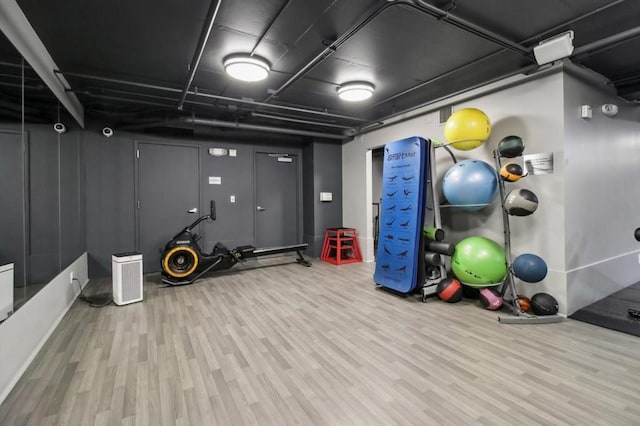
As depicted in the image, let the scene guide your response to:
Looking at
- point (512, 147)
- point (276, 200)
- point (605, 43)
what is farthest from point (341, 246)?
point (605, 43)

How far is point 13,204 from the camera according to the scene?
2258 mm

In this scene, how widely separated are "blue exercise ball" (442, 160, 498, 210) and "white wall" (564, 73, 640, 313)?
714 mm

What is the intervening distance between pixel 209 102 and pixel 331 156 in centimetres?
291

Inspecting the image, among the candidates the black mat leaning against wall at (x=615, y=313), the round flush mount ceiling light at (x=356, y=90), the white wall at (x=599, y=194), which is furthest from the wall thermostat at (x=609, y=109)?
the round flush mount ceiling light at (x=356, y=90)

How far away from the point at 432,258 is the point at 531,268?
1063mm

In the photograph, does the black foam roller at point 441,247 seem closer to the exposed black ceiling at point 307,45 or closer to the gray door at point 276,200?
the exposed black ceiling at point 307,45

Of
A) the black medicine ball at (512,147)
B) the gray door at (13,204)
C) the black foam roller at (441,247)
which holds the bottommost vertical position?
the black foam roller at (441,247)

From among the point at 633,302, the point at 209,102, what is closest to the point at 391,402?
the point at 633,302

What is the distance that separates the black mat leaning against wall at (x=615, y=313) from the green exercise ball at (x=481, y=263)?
2.64ft

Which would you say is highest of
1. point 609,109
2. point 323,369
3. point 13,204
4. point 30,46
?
point 30,46

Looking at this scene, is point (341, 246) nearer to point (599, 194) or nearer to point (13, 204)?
point (599, 194)

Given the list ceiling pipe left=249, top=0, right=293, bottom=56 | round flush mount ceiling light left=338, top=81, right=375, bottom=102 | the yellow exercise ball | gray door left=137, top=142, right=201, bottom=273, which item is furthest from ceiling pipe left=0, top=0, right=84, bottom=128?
the yellow exercise ball

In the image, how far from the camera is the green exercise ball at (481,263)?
10.6ft

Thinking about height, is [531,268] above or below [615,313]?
above
